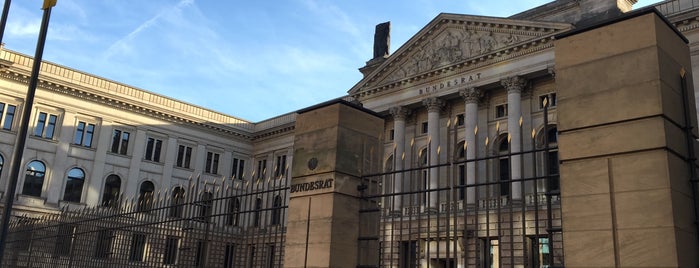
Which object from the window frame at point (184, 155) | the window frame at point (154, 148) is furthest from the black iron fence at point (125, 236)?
the window frame at point (184, 155)

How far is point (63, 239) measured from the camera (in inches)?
555

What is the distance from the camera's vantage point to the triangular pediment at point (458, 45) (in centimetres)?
3419

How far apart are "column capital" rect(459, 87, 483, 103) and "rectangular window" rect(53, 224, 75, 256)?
2686 centimetres

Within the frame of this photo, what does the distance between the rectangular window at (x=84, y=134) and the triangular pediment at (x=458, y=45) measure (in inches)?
798

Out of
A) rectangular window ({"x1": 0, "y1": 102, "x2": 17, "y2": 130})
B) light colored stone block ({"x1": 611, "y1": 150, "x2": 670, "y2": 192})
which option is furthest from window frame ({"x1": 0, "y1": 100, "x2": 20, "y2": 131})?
light colored stone block ({"x1": 611, "y1": 150, "x2": 670, "y2": 192})

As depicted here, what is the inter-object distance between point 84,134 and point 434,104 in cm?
2547

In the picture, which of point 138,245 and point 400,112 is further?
point 400,112

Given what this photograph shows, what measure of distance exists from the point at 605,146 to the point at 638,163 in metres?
0.34

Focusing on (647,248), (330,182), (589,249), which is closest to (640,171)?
(647,248)

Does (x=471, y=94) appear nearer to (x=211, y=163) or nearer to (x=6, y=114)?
(x=211, y=163)

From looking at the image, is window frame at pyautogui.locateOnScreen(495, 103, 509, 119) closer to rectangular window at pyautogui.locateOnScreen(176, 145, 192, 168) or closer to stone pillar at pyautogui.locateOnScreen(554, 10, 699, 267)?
rectangular window at pyautogui.locateOnScreen(176, 145, 192, 168)

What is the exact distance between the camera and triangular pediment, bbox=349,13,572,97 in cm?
3419

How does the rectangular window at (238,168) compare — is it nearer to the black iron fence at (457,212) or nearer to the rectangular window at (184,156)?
the rectangular window at (184,156)

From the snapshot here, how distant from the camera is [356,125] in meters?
8.52
